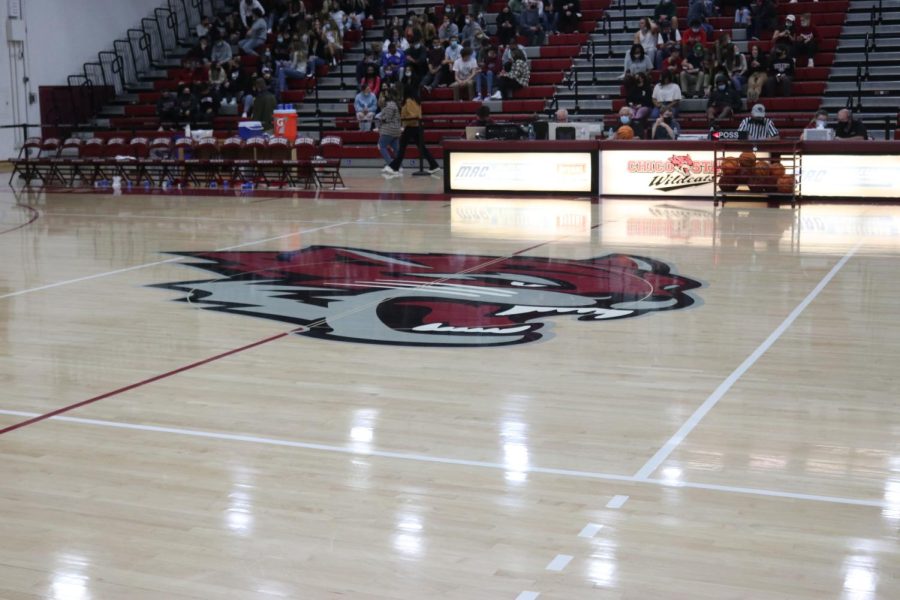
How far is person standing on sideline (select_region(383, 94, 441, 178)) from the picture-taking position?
21.9 m

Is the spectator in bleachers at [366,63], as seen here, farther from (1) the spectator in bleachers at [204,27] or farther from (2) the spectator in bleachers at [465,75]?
(1) the spectator in bleachers at [204,27]

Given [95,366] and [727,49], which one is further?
[727,49]

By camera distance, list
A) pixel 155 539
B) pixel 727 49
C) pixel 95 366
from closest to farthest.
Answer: pixel 155 539 < pixel 95 366 < pixel 727 49

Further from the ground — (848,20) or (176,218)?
(848,20)

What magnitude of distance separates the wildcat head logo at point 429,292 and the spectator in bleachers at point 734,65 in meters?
11.2

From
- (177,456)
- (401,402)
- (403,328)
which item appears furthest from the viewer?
(403,328)

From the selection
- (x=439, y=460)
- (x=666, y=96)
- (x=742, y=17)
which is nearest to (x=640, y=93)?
(x=666, y=96)

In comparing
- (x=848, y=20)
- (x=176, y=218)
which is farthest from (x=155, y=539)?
(x=848, y=20)

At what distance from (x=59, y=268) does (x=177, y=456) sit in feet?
21.8

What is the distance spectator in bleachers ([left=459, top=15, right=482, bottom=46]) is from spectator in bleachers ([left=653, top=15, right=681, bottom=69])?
12.9 feet

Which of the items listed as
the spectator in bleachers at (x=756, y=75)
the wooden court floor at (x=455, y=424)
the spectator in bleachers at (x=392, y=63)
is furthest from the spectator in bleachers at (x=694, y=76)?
the wooden court floor at (x=455, y=424)

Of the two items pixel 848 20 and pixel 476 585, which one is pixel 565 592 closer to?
pixel 476 585

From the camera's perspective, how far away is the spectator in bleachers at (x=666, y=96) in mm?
20969

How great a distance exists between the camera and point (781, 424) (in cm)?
591
